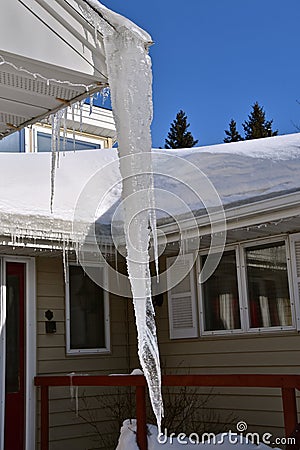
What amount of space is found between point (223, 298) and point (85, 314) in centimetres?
168

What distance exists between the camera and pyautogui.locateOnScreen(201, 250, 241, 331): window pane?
19.9 ft

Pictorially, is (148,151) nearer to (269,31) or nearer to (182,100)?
(269,31)

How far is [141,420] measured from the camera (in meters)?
5.14

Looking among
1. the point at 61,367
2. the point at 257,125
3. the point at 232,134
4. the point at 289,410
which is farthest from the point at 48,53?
the point at 232,134

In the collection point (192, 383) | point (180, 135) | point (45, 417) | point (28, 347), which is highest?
point (180, 135)

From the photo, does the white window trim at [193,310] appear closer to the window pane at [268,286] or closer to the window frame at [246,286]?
the window frame at [246,286]

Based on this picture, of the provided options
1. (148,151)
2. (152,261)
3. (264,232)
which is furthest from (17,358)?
(148,151)

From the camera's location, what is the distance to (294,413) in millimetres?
4102

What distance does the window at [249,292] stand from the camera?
18.6ft

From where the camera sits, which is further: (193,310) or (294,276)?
(193,310)

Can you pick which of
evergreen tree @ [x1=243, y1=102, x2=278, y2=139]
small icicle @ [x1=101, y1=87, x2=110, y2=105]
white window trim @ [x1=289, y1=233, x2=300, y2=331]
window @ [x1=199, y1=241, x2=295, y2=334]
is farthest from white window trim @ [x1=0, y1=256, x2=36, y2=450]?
evergreen tree @ [x1=243, y1=102, x2=278, y2=139]

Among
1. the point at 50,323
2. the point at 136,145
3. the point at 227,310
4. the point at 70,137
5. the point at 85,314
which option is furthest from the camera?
the point at 70,137

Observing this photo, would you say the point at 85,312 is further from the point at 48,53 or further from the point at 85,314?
the point at 48,53

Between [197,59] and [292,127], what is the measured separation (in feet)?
13.5
